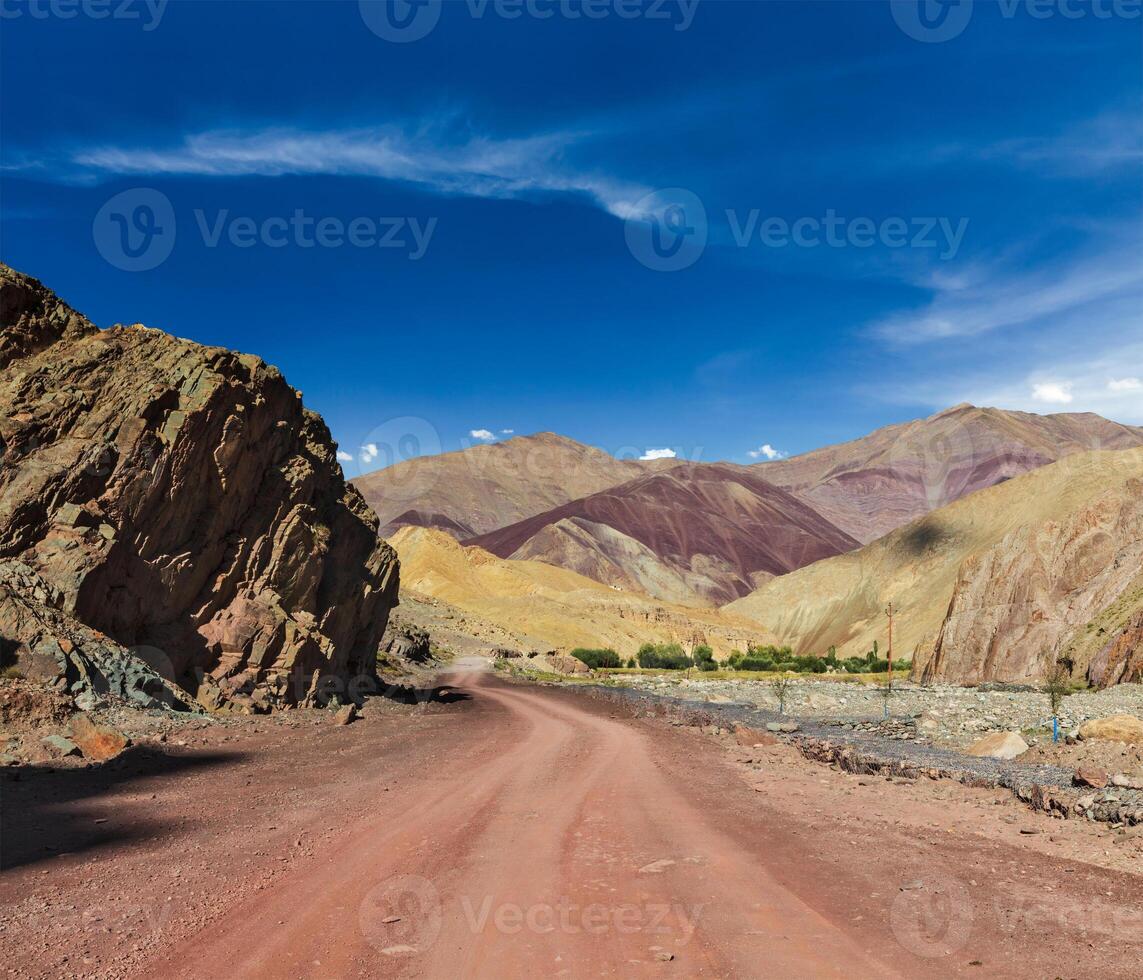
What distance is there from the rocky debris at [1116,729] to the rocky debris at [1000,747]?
207cm

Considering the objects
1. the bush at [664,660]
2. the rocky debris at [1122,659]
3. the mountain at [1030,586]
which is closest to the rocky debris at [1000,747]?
the rocky debris at [1122,659]

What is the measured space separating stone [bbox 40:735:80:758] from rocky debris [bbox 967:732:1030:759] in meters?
24.4

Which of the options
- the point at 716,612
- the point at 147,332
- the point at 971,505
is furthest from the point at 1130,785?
the point at 716,612

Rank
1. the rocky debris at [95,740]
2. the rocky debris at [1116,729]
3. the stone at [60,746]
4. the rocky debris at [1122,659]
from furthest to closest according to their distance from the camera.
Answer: the rocky debris at [1122,659], the rocky debris at [1116,729], the rocky debris at [95,740], the stone at [60,746]

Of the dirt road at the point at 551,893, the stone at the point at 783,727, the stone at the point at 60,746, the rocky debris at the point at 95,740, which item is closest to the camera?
the dirt road at the point at 551,893

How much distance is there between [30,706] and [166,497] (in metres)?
9.19

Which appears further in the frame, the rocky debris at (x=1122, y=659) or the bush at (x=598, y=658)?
the bush at (x=598, y=658)

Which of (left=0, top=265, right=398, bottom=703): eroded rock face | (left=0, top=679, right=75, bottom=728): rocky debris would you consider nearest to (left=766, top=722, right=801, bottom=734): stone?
(left=0, top=265, right=398, bottom=703): eroded rock face

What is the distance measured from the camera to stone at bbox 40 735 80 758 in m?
14.5

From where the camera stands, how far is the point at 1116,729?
19.9m

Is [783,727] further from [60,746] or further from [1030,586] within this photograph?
[1030,586]

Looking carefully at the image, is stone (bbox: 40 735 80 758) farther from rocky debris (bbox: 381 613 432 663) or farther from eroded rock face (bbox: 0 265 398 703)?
rocky debris (bbox: 381 613 432 663)

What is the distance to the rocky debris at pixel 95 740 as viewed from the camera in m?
15.0

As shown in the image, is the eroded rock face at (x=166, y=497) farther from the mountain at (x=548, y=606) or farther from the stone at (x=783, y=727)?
the mountain at (x=548, y=606)
